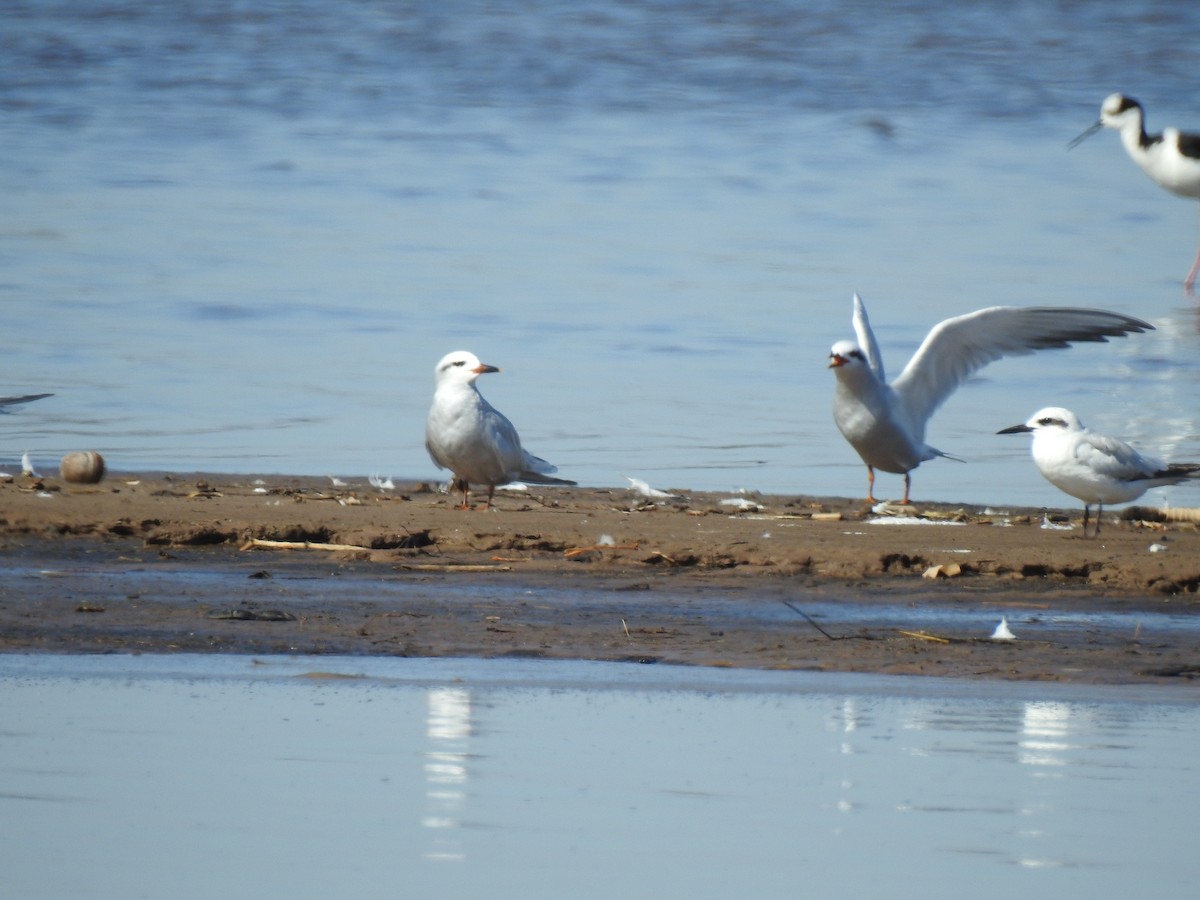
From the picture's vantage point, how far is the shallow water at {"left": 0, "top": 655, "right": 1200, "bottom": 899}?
3.13m

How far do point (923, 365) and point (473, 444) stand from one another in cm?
258

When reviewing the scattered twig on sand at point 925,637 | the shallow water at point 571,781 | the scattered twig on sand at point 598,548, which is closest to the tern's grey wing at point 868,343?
the scattered twig on sand at point 598,548

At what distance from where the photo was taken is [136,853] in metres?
3.18

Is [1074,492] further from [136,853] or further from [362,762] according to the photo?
[136,853]

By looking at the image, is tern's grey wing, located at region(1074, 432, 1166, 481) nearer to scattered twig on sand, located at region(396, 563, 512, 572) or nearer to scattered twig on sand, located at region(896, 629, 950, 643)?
scattered twig on sand, located at region(896, 629, 950, 643)

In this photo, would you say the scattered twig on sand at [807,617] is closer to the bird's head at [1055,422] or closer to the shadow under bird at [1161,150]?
the bird's head at [1055,422]

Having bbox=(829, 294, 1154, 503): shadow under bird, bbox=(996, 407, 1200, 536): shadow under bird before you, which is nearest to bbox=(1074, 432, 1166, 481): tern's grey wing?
bbox=(996, 407, 1200, 536): shadow under bird

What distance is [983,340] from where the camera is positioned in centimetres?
955

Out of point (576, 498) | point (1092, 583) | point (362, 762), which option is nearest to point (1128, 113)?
point (576, 498)

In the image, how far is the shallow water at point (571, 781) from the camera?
313 centimetres

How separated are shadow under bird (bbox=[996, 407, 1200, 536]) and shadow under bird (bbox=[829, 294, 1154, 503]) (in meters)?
1.14

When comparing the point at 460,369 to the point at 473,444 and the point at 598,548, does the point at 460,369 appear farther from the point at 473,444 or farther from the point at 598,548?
the point at 598,548

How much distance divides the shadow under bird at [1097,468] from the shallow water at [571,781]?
109 inches

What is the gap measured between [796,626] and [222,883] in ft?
8.81
